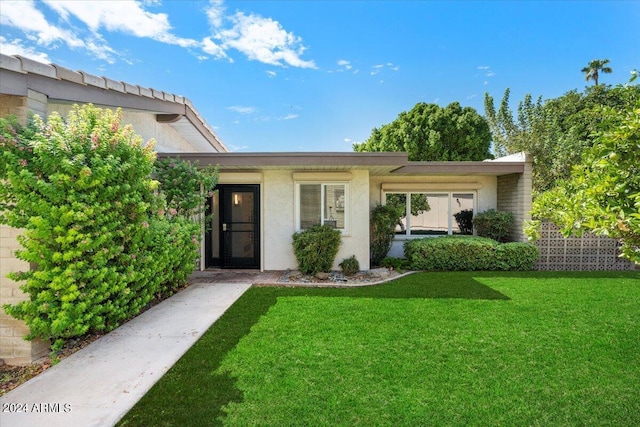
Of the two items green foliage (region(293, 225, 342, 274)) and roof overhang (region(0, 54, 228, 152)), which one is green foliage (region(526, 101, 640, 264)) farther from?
green foliage (region(293, 225, 342, 274))

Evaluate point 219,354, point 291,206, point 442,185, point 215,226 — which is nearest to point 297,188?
point 291,206

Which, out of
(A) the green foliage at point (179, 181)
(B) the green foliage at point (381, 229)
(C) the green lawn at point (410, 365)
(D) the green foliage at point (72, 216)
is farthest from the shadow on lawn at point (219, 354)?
(A) the green foliage at point (179, 181)

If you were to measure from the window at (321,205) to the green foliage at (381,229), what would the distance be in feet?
4.71

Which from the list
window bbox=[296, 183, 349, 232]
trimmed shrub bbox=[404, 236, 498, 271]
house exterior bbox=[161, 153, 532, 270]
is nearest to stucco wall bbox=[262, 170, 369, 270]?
house exterior bbox=[161, 153, 532, 270]

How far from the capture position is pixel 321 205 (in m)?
9.80

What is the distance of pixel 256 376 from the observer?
378cm

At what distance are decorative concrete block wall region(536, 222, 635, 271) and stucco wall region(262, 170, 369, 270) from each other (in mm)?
5828

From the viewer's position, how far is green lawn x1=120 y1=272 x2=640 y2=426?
3119 millimetres

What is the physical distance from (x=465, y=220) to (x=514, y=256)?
Result: 2.41m

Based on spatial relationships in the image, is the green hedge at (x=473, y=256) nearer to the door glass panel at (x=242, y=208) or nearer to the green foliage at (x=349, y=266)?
the green foliage at (x=349, y=266)

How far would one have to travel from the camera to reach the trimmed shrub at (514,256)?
9.88 metres

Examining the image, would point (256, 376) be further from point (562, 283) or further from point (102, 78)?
point (562, 283)

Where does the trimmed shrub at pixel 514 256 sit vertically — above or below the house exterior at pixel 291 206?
below

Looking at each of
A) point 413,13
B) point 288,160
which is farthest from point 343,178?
point 413,13
